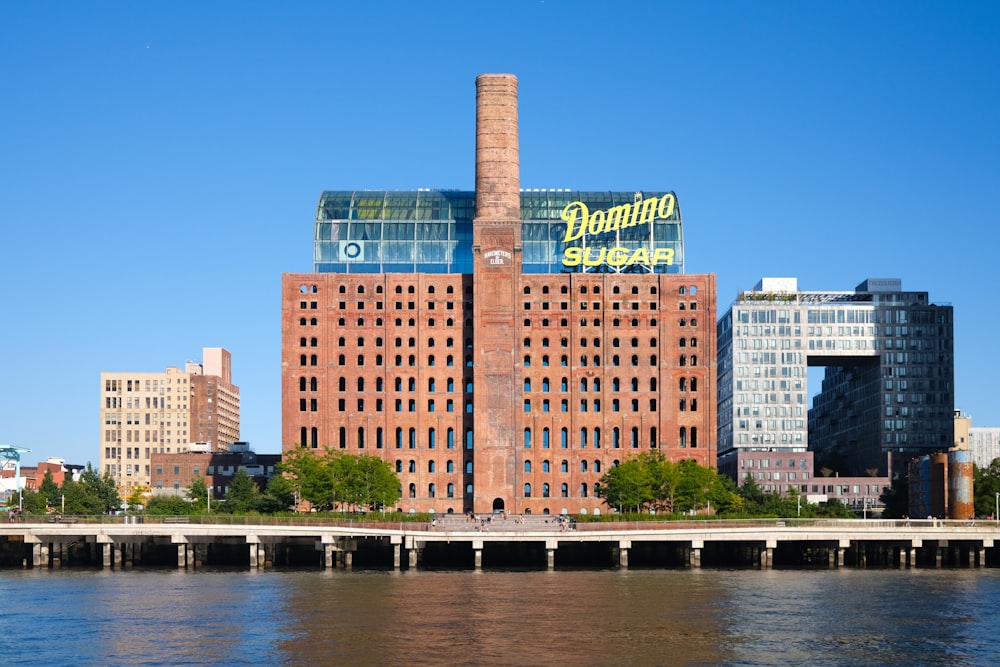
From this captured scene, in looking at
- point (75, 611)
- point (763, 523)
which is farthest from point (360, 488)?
point (75, 611)

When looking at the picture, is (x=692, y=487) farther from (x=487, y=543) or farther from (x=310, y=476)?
(x=310, y=476)

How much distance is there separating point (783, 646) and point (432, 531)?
65886mm

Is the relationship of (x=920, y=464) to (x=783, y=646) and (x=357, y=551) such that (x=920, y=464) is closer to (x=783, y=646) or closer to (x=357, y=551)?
(x=357, y=551)

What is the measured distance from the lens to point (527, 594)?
109438mm

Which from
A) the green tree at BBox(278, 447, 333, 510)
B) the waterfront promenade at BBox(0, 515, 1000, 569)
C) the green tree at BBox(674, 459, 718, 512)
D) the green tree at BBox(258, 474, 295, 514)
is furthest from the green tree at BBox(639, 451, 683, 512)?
the green tree at BBox(258, 474, 295, 514)

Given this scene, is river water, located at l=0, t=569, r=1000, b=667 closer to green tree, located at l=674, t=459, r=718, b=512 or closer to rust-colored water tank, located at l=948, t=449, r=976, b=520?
rust-colored water tank, located at l=948, t=449, r=976, b=520

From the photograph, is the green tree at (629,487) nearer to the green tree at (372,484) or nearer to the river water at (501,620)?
the green tree at (372,484)

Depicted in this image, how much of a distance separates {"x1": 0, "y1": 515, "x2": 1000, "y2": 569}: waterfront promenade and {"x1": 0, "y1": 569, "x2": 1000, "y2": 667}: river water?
38.0ft

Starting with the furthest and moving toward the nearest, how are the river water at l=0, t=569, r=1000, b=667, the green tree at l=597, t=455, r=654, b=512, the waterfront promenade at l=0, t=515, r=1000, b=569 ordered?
the green tree at l=597, t=455, r=654, b=512 < the waterfront promenade at l=0, t=515, r=1000, b=569 < the river water at l=0, t=569, r=1000, b=667

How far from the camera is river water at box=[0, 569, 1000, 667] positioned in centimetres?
7688

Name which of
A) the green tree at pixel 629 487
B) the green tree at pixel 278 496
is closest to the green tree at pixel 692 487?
the green tree at pixel 629 487

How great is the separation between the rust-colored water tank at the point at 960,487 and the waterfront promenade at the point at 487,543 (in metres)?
21.6

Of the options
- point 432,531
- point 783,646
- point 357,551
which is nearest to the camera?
point 783,646

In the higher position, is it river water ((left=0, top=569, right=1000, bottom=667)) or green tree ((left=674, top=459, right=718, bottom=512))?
green tree ((left=674, top=459, right=718, bottom=512))
